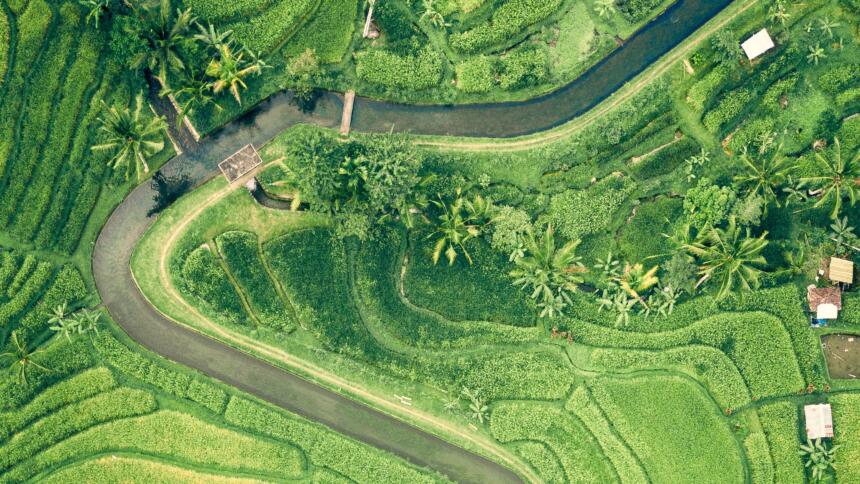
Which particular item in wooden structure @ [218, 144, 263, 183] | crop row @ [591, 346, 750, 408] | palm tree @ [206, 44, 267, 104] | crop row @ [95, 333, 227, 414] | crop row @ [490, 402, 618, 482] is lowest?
crop row @ [95, 333, 227, 414]

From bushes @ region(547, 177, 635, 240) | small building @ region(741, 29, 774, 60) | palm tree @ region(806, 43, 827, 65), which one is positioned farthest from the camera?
bushes @ region(547, 177, 635, 240)

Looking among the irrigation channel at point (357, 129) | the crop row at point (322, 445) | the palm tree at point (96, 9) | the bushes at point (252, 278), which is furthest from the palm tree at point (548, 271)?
the palm tree at point (96, 9)

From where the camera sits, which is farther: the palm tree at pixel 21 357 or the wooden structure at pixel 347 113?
the wooden structure at pixel 347 113

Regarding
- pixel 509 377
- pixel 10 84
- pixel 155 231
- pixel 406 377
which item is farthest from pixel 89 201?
pixel 509 377

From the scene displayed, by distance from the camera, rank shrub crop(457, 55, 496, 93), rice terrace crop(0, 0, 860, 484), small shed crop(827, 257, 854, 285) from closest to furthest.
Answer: rice terrace crop(0, 0, 860, 484), small shed crop(827, 257, 854, 285), shrub crop(457, 55, 496, 93)

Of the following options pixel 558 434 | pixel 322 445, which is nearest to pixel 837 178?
pixel 558 434

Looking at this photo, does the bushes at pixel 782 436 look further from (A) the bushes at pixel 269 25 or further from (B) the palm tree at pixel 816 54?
(A) the bushes at pixel 269 25

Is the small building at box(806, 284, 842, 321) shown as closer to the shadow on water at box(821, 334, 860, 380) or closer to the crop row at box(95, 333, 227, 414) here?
the shadow on water at box(821, 334, 860, 380)

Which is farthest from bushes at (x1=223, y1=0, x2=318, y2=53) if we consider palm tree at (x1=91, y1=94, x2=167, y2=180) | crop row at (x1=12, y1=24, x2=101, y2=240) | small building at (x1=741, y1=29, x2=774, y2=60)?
small building at (x1=741, y1=29, x2=774, y2=60)
